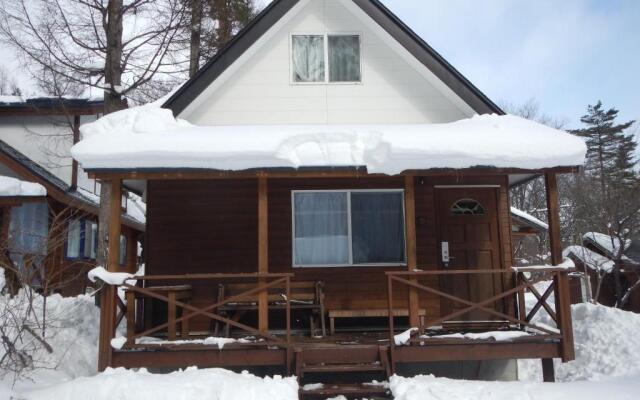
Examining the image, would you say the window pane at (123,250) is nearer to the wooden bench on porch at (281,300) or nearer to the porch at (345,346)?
the wooden bench on porch at (281,300)

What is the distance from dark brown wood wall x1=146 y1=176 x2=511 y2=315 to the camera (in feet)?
29.5

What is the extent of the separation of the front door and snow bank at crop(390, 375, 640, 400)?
2908mm

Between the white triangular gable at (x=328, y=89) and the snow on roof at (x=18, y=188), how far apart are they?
6.29 metres

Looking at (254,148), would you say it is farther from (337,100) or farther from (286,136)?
(337,100)

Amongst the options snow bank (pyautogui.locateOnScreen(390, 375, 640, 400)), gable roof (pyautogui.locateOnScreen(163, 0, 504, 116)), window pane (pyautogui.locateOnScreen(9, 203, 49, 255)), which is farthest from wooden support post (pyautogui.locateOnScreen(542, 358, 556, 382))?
window pane (pyautogui.locateOnScreen(9, 203, 49, 255))

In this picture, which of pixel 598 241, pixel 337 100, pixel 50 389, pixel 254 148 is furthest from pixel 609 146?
pixel 50 389

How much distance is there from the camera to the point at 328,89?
9.70 metres

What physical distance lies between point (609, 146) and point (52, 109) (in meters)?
36.9

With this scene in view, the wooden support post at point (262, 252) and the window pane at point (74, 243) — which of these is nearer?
the wooden support post at point (262, 252)

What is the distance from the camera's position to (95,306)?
11133 millimetres

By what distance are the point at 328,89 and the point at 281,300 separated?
3.71 m

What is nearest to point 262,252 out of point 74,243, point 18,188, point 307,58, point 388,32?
point 307,58

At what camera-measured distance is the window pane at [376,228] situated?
9086 mm

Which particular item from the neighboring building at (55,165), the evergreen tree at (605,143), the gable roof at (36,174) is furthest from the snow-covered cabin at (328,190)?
the evergreen tree at (605,143)
